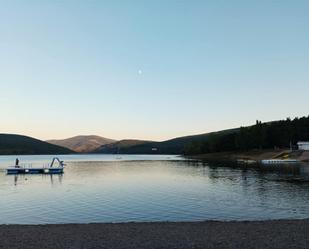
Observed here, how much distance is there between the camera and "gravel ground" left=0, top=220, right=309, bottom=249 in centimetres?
2211

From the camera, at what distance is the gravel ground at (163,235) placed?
22.1 metres

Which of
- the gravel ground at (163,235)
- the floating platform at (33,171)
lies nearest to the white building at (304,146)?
the floating platform at (33,171)

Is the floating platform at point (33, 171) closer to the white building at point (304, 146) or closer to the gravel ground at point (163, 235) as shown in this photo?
the gravel ground at point (163, 235)

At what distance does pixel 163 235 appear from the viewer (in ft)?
83.6

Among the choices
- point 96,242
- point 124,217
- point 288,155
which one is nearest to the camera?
point 96,242

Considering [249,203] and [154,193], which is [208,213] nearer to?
[249,203]

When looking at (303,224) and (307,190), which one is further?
(307,190)

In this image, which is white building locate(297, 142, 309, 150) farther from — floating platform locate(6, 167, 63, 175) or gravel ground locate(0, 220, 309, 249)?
gravel ground locate(0, 220, 309, 249)

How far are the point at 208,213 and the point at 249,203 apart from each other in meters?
9.65

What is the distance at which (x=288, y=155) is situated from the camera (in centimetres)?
17950

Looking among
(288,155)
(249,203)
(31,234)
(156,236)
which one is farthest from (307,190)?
(288,155)

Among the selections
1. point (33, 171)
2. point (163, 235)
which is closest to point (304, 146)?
point (33, 171)

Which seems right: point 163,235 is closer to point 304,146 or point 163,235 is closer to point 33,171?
point 33,171

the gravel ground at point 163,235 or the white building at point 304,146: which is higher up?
the white building at point 304,146
